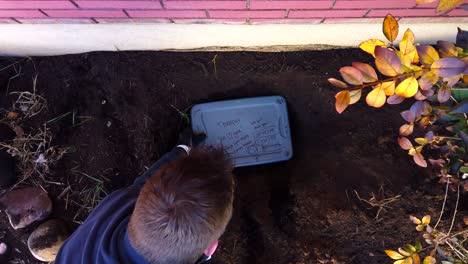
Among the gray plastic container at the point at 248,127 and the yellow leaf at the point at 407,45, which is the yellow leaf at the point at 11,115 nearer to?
the gray plastic container at the point at 248,127

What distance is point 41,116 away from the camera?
2.00 meters

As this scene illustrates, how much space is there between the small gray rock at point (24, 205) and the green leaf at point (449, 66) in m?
1.85

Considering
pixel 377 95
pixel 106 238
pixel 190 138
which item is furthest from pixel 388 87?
pixel 190 138

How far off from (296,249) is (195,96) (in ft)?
2.95

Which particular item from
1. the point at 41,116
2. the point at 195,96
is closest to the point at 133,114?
the point at 195,96

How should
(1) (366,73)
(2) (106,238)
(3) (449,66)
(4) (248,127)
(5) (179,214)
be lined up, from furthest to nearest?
(4) (248,127), (2) (106,238), (5) (179,214), (1) (366,73), (3) (449,66)

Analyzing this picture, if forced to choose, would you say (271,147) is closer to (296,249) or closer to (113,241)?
(296,249)

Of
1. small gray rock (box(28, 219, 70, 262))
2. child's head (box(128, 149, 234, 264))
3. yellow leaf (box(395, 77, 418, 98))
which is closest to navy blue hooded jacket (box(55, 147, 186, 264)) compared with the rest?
child's head (box(128, 149, 234, 264))

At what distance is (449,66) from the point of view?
86 cm

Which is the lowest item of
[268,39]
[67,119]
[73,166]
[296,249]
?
[296,249]

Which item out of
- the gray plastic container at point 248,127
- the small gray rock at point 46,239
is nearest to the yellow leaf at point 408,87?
the gray plastic container at point 248,127

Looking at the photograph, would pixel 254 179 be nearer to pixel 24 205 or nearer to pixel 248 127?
pixel 248 127

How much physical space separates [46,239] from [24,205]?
0.66ft

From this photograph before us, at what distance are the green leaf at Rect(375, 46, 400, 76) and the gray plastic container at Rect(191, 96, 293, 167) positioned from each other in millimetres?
1093
